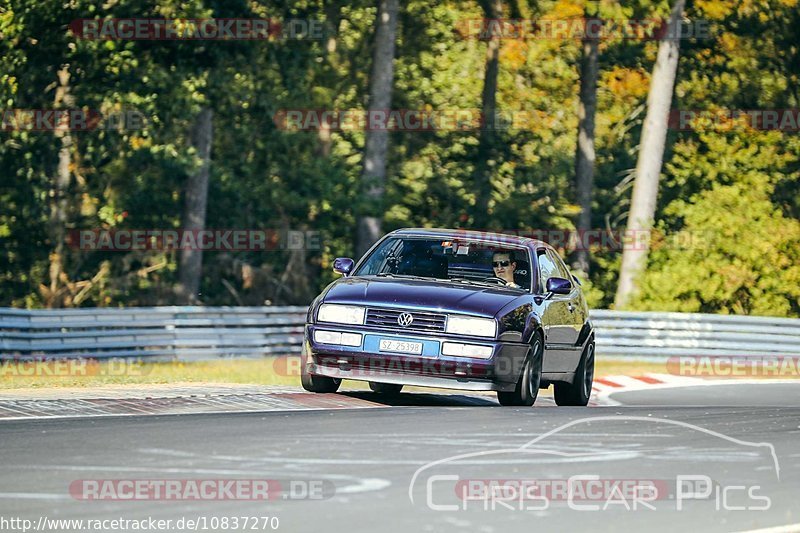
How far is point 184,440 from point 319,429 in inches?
46.7

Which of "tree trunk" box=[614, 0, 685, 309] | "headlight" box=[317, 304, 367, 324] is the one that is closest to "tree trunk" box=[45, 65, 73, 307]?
"tree trunk" box=[614, 0, 685, 309]

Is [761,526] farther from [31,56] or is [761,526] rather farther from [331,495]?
[31,56]

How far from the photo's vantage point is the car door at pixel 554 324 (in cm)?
1432

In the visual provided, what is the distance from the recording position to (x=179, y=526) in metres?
7.40

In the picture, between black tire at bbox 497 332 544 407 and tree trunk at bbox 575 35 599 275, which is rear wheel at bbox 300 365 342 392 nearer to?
black tire at bbox 497 332 544 407

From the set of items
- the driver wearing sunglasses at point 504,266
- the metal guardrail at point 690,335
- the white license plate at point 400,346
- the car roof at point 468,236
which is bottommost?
the metal guardrail at point 690,335

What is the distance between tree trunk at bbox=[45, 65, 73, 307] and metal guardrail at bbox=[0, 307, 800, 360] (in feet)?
19.0

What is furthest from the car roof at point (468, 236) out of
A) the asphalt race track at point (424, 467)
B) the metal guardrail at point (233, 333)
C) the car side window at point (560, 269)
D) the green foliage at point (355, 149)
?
the green foliage at point (355, 149)

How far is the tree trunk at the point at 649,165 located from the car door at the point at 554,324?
67.0ft

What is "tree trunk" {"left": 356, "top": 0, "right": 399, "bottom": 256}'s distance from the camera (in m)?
35.1

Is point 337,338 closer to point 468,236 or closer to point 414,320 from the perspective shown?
point 414,320

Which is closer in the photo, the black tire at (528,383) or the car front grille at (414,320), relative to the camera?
the car front grille at (414,320)

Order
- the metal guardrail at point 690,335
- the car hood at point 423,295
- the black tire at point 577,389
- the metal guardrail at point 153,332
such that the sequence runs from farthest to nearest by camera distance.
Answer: the metal guardrail at point 690,335, the metal guardrail at point 153,332, the black tire at point 577,389, the car hood at point 423,295

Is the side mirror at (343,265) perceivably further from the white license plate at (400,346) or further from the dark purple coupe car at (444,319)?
the white license plate at (400,346)
